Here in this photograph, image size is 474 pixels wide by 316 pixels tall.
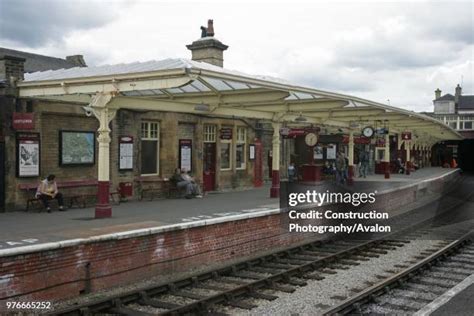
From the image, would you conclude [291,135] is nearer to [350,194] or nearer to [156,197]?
[350,194]

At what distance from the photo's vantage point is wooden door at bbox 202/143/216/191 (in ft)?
61.0

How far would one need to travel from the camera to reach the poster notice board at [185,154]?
16953 mm

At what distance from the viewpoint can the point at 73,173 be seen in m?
13.6

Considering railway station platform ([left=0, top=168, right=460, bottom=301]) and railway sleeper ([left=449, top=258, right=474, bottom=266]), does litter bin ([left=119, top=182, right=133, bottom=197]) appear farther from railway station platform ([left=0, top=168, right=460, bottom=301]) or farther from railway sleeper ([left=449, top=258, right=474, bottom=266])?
railway sleeper ([left=449, top=258, right=474, bottom=266])

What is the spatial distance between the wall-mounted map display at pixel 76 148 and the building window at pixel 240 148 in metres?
7.39

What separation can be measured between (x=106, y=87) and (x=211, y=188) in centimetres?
886

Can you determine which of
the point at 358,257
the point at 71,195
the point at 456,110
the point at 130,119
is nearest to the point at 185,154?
the point at 130,119

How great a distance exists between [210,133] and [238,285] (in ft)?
35.7

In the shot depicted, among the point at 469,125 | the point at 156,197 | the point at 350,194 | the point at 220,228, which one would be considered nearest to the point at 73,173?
the point at 156,197

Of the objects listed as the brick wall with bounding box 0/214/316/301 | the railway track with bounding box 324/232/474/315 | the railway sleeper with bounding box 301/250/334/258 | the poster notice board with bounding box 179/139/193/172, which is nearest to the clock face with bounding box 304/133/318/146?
the poster notice board with bounding box 179/139/193/172

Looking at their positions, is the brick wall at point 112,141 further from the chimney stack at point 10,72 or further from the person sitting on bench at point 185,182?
the chimney stack at point 10,72

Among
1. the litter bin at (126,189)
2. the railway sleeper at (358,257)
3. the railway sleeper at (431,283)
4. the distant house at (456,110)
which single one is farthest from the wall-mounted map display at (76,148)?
the distant house at (456,110)

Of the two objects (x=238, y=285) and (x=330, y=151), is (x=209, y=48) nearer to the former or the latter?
(x=330, y=151)

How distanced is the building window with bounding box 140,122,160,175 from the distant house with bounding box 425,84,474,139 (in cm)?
5344
